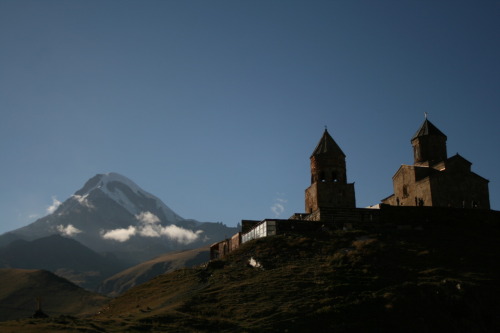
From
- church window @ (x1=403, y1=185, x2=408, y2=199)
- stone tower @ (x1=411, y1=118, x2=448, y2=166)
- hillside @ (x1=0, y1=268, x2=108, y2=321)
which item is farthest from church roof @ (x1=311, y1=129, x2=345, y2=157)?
hillside @ (x1=0, y1=268, x2=108, y2=321)

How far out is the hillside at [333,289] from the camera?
108 feet

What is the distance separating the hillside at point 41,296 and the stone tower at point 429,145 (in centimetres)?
7322

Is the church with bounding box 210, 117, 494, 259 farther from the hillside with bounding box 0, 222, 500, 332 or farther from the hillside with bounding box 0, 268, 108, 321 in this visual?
the hillside with bounding box 0, 268, 108, 321

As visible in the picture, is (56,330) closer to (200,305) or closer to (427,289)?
(200,305)

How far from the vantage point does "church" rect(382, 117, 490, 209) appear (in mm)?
55375

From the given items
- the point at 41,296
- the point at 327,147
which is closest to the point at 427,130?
the point at 327,147

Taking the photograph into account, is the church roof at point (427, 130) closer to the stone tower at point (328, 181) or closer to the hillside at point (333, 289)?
the stone tower at point (328, 181)

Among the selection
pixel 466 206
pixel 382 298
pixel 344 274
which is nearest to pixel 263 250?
pixel 344 274

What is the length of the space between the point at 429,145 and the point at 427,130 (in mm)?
1603

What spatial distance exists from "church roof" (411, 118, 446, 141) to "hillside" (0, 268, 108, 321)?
73.7 m

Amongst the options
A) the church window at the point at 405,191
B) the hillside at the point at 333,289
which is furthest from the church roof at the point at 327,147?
the hillside at the point at 333,289

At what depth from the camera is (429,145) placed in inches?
2354

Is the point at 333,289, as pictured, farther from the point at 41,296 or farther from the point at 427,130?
the point at 41,296

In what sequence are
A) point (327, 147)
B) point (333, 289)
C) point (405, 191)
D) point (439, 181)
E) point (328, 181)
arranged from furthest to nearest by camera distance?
point (405, 191)
point (327, 147)
point (328, 181)
point (439, 181)
point (333, 289)
